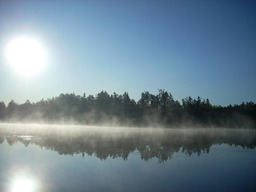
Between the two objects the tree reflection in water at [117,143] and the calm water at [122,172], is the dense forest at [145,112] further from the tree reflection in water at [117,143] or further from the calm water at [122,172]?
the calm water at [122,172]

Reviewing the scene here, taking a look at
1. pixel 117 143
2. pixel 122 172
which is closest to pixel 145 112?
pixel 117 143

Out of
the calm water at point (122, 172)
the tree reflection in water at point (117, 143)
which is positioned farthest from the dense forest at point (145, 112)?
the calm water at point (122, 172)

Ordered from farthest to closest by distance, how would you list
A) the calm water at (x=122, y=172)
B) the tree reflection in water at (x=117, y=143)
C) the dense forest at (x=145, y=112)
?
the dense forest at (x=145, y=112), the tree reflection in water at (x=117, y=143), the calm water at (x=122, y=172)

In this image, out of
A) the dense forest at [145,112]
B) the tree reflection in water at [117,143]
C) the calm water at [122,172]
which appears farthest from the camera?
the dense forest at [145,112]

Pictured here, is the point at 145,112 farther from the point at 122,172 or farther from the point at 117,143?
the point at 122,172

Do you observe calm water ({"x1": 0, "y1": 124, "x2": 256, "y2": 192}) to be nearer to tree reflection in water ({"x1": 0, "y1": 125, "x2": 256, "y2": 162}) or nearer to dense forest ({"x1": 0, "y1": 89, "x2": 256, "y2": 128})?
tree reflection in water ({"x1": 0, "y1": 125, "x2": 256, "y2": 162})

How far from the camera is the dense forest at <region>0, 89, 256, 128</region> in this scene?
5044 inches

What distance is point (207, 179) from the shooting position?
1967 cm

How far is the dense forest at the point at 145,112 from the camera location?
128 meters

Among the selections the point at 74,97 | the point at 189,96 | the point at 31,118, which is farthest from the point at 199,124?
the point at 31,118

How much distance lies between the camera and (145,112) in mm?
130000

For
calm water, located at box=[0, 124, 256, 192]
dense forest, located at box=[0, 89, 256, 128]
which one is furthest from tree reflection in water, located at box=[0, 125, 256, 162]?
dense forest, located at box=[0, 89, 256, 128]

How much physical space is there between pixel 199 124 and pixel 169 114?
16206 millimetres

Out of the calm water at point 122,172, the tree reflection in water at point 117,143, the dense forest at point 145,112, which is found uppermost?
the dense forest at point 145,112
